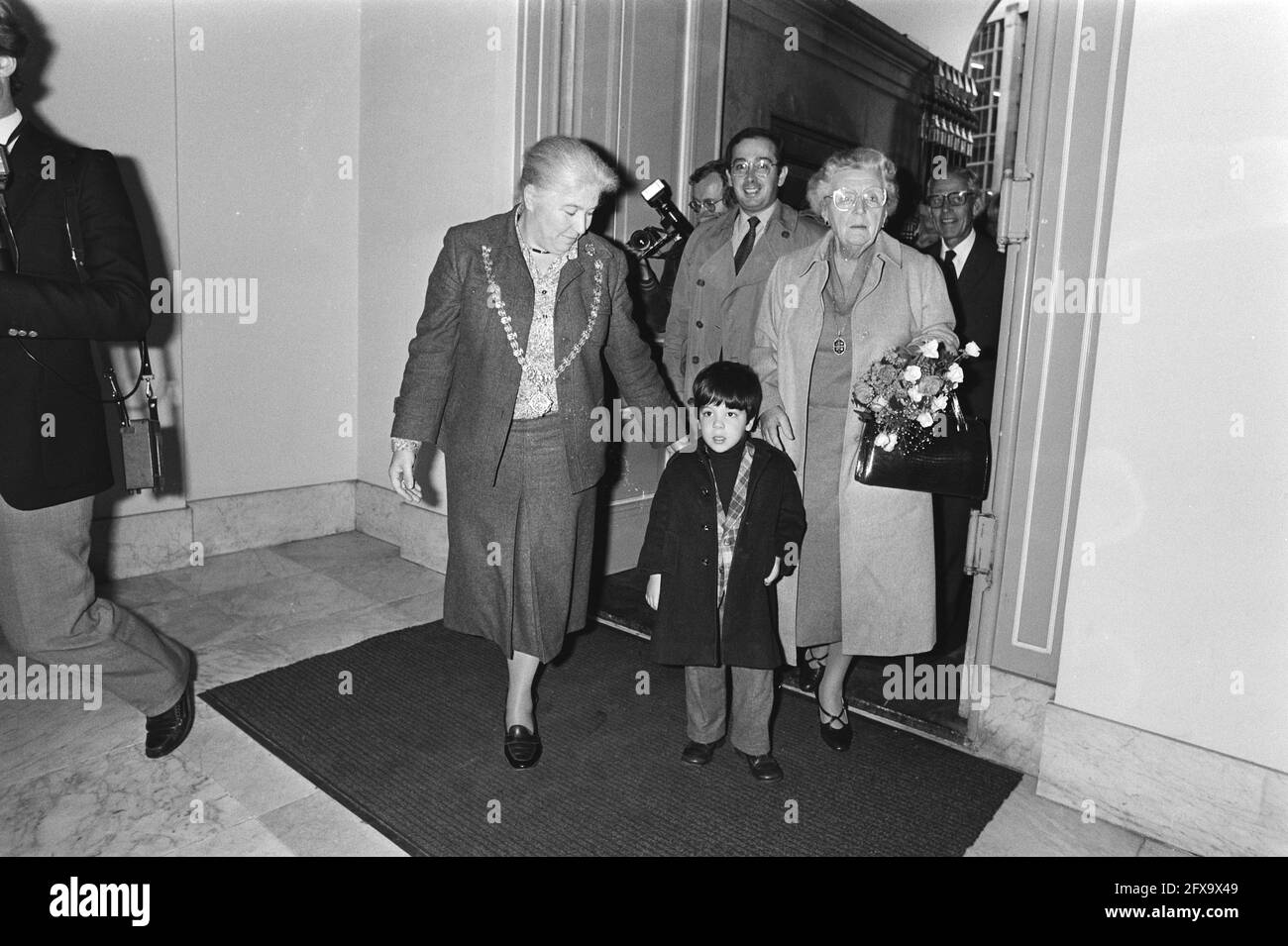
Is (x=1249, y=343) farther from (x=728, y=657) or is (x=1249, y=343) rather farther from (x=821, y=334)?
(x=728, y=657)

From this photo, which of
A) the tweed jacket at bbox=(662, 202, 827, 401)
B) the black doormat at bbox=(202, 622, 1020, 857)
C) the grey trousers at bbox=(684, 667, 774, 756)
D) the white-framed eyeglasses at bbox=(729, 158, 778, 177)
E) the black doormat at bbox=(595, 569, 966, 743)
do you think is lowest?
the black doormat at bbox=(202, 622, 1020, 857)

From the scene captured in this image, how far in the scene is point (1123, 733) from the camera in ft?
9.22

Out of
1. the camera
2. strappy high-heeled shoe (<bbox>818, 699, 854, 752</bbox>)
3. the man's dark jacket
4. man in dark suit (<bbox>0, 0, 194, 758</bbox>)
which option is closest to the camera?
man in dark suit (<bbox>0, 0, 194, 758</bbox>)

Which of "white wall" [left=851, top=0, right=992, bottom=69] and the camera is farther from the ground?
"white wall" [left=851, top=0, right=992, bottom=69]

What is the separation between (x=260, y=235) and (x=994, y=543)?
4223mm

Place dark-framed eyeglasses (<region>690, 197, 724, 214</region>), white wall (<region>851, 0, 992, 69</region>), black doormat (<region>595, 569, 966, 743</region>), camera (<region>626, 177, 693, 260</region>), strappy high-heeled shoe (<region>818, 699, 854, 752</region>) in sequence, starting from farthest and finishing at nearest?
white wall (<region>851, 0, 992, 69</region>) < camera (<region>626, 177, 693, 260</region>) < dark-framed eyeglasses (<region>690, 197, 724, 214</region>) < black doormat (<region>595, 569, 966, 743</region>) < strappy high-heeled shoe (<region>818, 699, 854, 752</region>)

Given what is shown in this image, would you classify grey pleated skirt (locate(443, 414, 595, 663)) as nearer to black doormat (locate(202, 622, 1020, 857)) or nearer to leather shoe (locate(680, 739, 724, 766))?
black doormat (locate(202, 622, 1020, 857))

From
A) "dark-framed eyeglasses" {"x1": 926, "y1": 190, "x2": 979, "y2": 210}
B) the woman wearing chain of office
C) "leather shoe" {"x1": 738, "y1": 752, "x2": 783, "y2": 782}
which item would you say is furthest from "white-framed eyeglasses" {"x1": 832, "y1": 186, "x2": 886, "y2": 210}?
"leather shoe" {"x1": 738, "y1": 752, "x2": 783, "y2": 782}

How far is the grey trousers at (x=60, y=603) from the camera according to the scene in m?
2.50

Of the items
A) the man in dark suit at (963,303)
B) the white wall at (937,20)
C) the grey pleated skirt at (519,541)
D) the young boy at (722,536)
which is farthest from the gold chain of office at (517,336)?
the white wall at (937,20)

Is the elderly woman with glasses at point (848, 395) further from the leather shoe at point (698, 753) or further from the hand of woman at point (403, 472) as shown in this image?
the hand of woman at point (403, 472)

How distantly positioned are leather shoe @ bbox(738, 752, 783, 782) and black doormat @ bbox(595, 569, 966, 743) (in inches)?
22.9

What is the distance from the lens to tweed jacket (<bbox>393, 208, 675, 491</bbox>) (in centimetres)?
287

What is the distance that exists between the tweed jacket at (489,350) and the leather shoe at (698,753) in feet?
3.11
